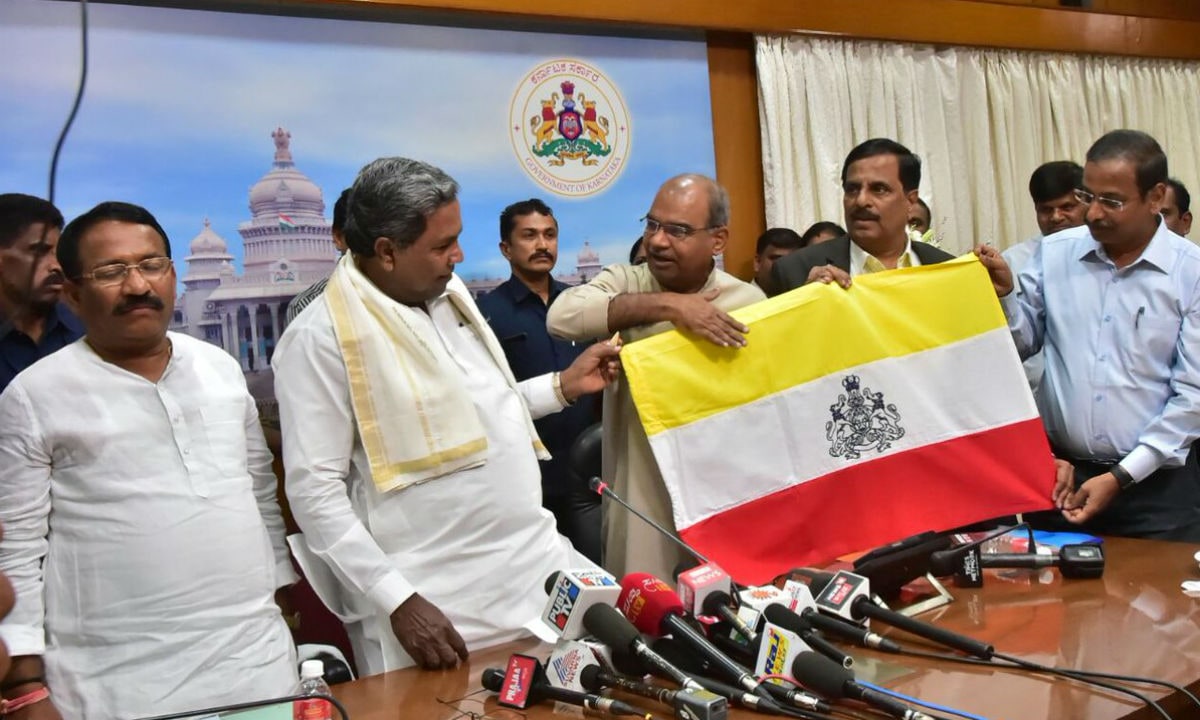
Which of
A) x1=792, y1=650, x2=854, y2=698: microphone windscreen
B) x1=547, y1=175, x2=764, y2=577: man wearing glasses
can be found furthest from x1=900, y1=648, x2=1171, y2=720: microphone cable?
x1=547, y1=175, x2=764, y2=577: man wearing glasses

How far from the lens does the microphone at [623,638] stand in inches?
64.4

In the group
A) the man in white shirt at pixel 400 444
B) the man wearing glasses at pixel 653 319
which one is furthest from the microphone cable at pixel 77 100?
the man wearing glasses at pixel 653 319

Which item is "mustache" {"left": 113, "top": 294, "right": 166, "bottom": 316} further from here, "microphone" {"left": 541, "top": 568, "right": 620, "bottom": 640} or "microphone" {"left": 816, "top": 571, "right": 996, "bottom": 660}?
"microphone" {"left": 816, "top": 571, "right": 996, "bottom": 660}

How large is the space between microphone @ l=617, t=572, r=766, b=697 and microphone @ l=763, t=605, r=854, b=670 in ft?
0.43

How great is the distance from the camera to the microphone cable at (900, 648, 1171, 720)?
1614mm

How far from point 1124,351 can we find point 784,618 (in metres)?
1.64

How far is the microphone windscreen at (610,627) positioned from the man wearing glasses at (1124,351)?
1.53m

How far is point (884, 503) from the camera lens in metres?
2.69

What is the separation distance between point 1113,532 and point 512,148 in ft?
9.55

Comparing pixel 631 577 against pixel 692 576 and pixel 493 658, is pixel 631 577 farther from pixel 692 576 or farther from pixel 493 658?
pixel 493 658

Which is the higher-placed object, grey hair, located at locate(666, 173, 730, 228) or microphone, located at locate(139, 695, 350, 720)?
grey hair, located at locate(666, 173, 730, 228)

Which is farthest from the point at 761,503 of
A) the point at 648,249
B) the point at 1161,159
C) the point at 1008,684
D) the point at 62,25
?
the point at 62,25

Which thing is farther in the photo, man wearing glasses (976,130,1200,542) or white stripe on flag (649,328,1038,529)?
man wearing glasses (976,130,1200,542)

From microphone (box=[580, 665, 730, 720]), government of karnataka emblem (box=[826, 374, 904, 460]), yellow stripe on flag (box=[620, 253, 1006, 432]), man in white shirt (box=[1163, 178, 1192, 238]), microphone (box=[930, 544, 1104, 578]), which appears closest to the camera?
microphone (box=[580, 665, 730, 720])
